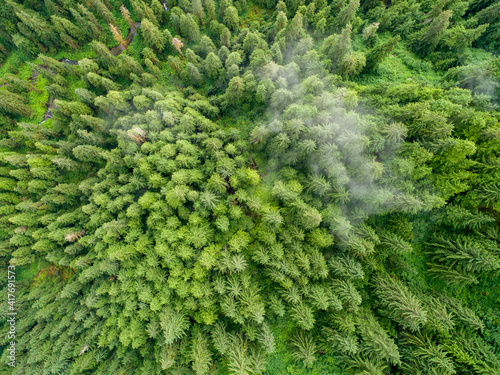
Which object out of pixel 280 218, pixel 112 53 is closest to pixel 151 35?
pixel 112 53

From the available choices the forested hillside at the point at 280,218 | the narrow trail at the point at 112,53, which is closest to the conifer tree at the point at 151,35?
the forested hillside at the point at 280,218

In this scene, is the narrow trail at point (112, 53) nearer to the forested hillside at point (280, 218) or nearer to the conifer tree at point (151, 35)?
the forested hillside at point (280, 218)

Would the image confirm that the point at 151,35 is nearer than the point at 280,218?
No

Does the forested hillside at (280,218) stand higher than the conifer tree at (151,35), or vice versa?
the conifer tree at (151,35)

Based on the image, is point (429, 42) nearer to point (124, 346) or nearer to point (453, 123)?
point (453, 123)

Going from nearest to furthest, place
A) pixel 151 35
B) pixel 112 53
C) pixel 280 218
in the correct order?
pixel 280 218 < pixel 151 35 < pixel 112 53

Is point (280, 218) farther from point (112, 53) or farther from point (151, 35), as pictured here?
point (112, 53)

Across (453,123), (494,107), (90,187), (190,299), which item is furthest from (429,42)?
(90,187)

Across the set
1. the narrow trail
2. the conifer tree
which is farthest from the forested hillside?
the narrow trail
